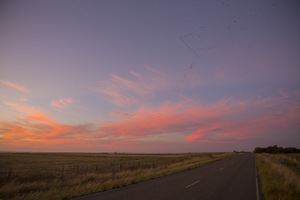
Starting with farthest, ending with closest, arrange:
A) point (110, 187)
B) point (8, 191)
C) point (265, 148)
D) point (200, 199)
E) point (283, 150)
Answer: point (265, 148)
point (283, 150)
point (110, 187)
point (8, 191)
point (200, 199)

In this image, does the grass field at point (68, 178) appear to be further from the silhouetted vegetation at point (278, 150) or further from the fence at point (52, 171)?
the silhouetted vegetation at point (278, 150)

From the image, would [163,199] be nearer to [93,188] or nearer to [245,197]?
[245,197]

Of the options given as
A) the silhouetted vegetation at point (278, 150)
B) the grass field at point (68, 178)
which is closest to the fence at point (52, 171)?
the grass field at point (68, 178)

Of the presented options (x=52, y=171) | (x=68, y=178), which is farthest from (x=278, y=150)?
(x=68, y=178)

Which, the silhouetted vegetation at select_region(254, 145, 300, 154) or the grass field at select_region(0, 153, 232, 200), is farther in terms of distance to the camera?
the silhouetted vegetation at select_region(254, 145, 300, 154)

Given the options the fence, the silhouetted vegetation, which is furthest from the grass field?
the silhouetted vegetation

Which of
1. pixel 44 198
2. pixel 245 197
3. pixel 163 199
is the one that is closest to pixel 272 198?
pixel 245 197

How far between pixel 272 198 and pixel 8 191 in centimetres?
1289

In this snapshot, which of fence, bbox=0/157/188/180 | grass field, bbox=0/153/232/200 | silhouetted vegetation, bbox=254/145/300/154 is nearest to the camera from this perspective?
grass field, bbox=0/153/232/200

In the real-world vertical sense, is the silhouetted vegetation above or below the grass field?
above

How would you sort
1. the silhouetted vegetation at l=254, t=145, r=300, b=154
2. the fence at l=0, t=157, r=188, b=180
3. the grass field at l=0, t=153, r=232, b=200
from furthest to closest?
the silhouetted vegetation at l=254, t=145, r=300, b=154 < the fence at l=0, t=157, r=188, b=180 < the grass field at l=0, t=153, r=232, b=200

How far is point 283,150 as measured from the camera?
16112 centimetres

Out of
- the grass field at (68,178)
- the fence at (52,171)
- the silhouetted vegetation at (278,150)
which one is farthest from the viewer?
the silhouetted vegetation at (278,150)

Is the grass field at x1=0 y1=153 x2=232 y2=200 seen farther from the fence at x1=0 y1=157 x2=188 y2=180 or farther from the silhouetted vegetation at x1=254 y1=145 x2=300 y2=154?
the silhouetted vegetation at x1=254 y1=145 x2=300 y2=154
